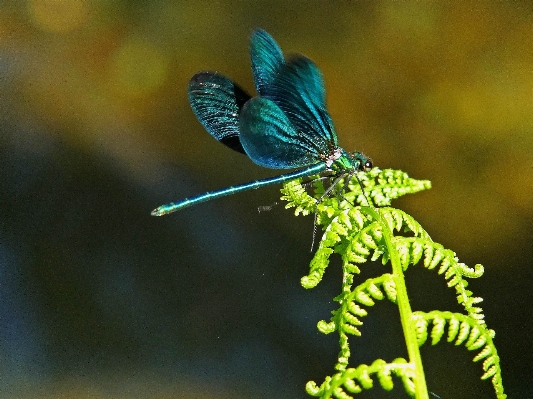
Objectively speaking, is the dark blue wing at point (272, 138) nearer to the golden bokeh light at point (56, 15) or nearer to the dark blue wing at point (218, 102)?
the dark blue wing at point (218, 102)

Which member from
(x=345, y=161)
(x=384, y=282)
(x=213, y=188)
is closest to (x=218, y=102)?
(x=345, y=161)

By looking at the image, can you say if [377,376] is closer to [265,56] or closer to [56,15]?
[265,56]

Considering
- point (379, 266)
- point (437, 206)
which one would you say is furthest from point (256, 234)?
point (437, 206)

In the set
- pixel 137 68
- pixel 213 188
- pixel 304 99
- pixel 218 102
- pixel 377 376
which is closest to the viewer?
pixel 377 376

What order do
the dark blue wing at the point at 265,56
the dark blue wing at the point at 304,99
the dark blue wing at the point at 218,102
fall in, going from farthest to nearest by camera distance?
the dark blue wing at the point at 218,102
the dark blue wing at the point at 265,56
the dark blue wing at the point at 304,99

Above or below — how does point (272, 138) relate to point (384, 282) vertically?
above

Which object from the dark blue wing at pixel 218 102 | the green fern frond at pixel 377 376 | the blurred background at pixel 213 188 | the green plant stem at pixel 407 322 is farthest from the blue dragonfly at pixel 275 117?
the blurred background at pixel 213 188

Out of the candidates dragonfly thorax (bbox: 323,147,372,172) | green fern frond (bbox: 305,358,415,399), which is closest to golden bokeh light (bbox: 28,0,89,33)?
dragonfly thorax (bbox: 323,147,372,172)
